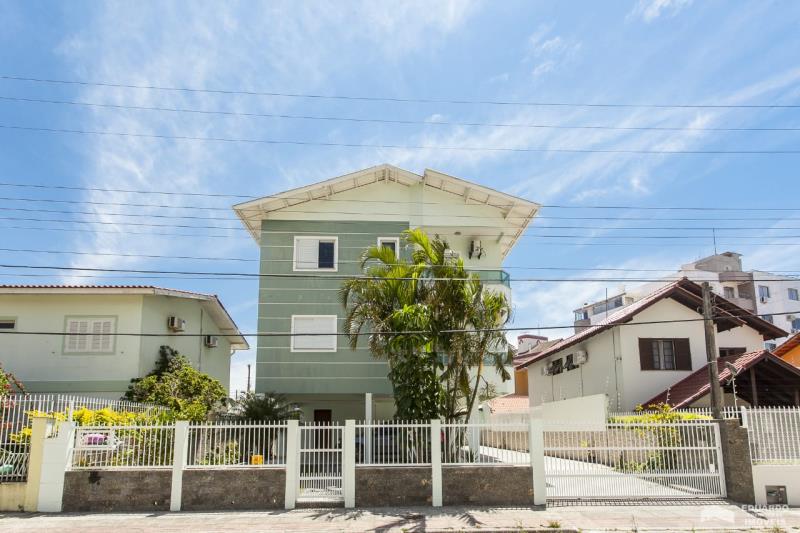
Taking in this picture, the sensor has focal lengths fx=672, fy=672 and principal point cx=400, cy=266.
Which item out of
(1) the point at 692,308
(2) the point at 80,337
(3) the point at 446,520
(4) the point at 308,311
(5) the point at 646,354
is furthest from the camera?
(1) the point at 692,308

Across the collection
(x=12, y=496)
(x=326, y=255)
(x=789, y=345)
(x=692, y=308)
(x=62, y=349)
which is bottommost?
(x=12, y=496)

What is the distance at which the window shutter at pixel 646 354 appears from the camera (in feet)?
76.4

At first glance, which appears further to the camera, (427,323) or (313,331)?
(313,331)

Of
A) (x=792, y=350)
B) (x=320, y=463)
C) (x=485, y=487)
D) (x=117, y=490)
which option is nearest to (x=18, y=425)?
(x=117, y=490)

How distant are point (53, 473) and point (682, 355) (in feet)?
64.6

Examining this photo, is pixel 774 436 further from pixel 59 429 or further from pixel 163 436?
pixel 59 429

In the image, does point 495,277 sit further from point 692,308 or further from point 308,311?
point 692,308

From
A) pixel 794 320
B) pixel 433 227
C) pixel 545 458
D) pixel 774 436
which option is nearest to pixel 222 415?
pixel 433 227

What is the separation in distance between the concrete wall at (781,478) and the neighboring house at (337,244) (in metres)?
8.45

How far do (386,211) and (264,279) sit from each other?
4662 mm

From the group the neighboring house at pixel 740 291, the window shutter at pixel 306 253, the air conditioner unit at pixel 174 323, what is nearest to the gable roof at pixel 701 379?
the window shutter at pixel 306 253

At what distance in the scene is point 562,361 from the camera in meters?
29.0

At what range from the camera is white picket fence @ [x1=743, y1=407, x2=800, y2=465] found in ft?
45.4

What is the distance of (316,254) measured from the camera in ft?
73.0
